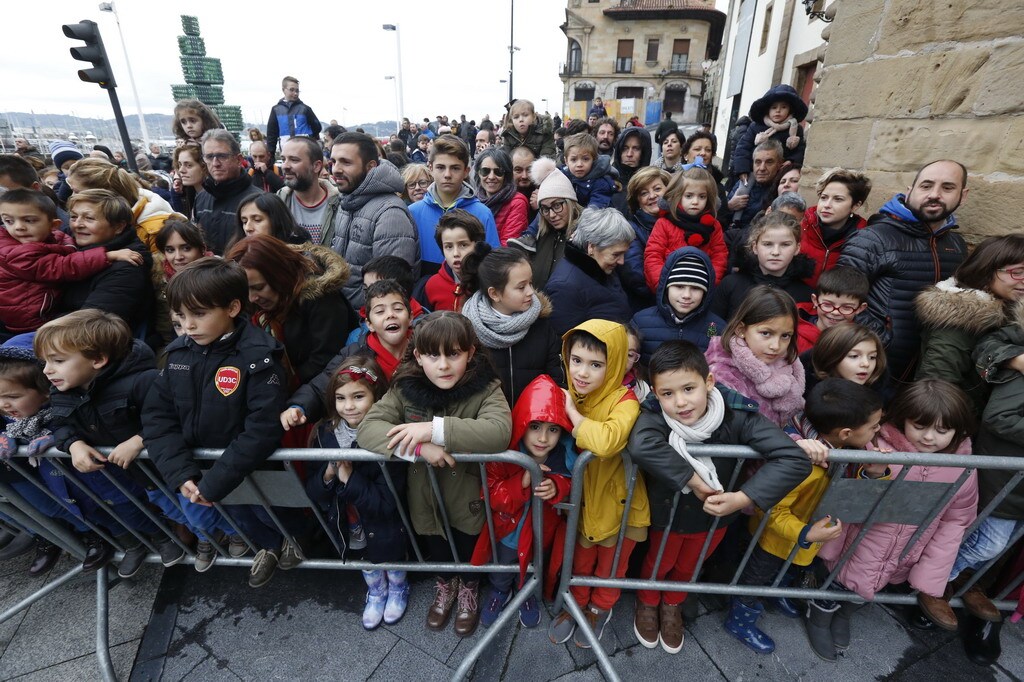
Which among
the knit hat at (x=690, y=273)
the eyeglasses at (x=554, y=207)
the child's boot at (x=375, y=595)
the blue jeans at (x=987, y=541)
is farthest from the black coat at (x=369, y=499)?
the blue jeans at (x=987, y=541)

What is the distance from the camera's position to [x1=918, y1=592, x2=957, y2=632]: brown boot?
2189 millimetres

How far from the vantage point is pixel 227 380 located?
209cm

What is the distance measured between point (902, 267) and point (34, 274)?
5325mm

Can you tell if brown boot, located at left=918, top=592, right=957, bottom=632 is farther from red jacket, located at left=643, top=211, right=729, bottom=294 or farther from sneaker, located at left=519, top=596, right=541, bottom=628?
red jacket, located at left=643, top=211, right=729, bottom=294

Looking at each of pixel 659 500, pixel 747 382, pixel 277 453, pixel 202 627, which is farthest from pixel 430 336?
pixel 202 627

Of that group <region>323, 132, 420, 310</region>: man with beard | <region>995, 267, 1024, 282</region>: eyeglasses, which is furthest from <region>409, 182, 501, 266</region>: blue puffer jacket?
<region>995, 267, 1024, 282</region>: eyeglasses

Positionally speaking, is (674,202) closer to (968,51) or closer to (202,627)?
(968,51)

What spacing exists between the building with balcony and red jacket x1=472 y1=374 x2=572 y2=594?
38910 mm

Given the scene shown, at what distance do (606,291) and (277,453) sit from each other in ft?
6.68

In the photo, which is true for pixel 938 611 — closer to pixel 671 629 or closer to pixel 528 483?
pixel 671 629

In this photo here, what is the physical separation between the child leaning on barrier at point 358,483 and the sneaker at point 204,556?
735 mm

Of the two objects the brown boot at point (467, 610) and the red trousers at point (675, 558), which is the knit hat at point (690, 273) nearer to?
the red trousers at point (675, 558)

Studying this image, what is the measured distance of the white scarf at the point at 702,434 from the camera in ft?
6.30

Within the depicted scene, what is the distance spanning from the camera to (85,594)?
263 centimetres
